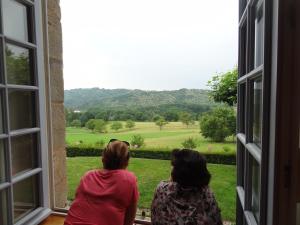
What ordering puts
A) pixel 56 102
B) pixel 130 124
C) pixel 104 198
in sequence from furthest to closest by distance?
pixel 130 124 < pixel 56 102 < pixel 104 198

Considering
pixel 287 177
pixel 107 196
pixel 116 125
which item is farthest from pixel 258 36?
pixel 116 125

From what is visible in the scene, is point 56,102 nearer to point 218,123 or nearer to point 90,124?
point 90,124

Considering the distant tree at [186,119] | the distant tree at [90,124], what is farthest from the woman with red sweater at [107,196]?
the distant tree at [90,124]

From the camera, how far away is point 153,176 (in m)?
4.04

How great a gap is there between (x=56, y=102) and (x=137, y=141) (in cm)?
160

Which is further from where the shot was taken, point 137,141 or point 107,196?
point 137,141

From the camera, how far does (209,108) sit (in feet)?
9.76

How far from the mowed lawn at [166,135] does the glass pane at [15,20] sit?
1.43 meters

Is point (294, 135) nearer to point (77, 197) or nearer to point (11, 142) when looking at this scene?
point (77, 197)

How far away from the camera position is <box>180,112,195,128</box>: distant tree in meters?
2.88

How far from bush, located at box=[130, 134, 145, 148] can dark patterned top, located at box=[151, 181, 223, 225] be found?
7.37ft

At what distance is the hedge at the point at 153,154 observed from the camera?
352 cm

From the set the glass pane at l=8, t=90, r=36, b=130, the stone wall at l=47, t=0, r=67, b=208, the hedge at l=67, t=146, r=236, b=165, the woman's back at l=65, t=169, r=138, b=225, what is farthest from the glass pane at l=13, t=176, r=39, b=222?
the hedge at l=67, t=146, r=236, b=165

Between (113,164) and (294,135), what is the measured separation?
99 cm
